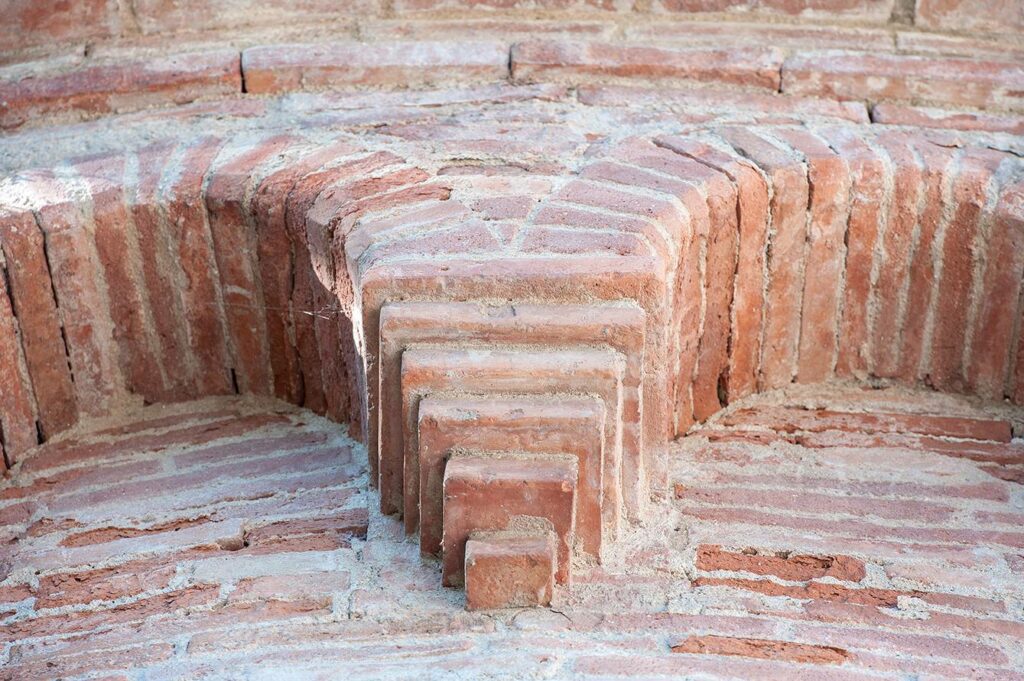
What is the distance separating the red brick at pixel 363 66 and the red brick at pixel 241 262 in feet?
1.06

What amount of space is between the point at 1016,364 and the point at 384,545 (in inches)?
43.9

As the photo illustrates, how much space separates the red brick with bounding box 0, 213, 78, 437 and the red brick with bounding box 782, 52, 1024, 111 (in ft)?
4.66

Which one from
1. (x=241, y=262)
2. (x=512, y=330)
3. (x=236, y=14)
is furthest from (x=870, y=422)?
(x=236, y=14)

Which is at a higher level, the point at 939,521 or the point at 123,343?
the point at 123,343

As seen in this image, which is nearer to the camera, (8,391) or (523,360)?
(523,360)

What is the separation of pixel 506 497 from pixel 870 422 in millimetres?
796

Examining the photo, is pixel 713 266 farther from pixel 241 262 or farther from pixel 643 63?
pixel 241 262

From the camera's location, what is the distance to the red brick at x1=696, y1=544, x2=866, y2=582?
7.16 feet

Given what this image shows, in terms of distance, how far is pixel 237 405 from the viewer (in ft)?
8.89

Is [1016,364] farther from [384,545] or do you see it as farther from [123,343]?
[123,343]

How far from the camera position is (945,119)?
9.37 ft

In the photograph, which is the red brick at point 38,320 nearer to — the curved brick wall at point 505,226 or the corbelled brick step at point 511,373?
the curved brick wall at point 505,226

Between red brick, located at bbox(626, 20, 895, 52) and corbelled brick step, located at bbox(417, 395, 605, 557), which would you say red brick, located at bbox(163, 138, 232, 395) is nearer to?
corbelled brick step, located at bbox(417, 395, 605, 557)

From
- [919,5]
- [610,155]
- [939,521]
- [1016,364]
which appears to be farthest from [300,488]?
[919,5]
